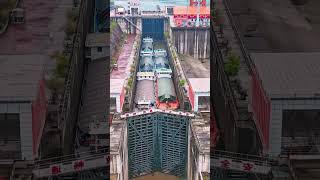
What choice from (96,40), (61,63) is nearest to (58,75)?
(61,63)

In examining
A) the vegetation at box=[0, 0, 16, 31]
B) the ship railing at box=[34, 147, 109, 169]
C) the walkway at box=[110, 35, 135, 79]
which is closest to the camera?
the ship railing at box=[34, 147, 109, 169]

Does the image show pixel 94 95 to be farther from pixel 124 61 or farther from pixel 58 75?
pixel 58 75

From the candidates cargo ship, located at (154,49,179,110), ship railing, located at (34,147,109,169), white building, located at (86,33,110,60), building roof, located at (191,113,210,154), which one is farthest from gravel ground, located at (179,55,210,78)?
ship railing, located at (34,147,109,169)

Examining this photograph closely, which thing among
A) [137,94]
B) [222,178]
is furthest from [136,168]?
[222,178]

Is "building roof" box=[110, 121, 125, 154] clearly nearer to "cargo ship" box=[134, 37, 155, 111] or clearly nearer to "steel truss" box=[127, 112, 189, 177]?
"steel truss" box=[127, 112, 189, 177]

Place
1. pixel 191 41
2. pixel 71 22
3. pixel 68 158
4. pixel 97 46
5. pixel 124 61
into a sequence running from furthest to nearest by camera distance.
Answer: pixel 97 46, pixel 71 22, pixel 191 41, pixel 124 61, pixel 68 158

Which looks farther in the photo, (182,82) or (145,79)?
(145,79)

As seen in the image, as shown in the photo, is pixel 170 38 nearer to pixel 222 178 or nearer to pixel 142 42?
pixel 142 42
